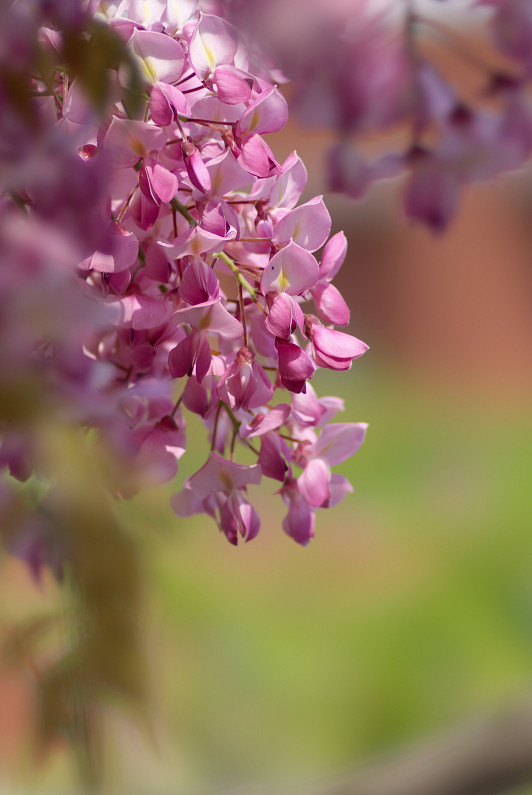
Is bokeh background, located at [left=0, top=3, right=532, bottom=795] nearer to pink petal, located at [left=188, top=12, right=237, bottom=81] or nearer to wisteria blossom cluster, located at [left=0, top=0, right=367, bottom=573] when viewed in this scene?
wisteria blossom cluster, located at [left=0, top=0, right=367, bottom=573]

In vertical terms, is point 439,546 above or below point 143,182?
below

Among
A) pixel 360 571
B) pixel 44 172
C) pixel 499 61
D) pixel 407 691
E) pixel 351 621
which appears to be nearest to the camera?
pixel 44 172

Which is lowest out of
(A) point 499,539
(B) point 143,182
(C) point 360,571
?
(C) point 360,571

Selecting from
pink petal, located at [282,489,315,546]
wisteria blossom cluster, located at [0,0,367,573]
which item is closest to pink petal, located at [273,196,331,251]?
wisteria blossom cluster, located at [0,0,367,573]

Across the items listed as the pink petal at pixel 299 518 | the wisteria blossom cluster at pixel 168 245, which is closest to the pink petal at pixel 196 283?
the wisteria blossom cluster at pixel 168 245

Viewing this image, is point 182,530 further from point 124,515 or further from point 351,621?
point 351,621

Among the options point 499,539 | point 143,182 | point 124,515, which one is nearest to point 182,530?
point 124,515

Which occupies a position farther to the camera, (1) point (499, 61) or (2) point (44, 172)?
(1) point (499, 61)

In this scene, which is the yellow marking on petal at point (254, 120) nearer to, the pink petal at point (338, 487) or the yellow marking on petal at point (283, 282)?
the yellow marking on petal at point (283, 282)
